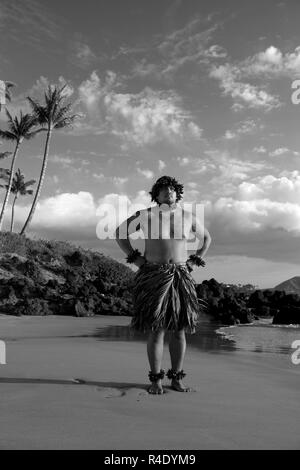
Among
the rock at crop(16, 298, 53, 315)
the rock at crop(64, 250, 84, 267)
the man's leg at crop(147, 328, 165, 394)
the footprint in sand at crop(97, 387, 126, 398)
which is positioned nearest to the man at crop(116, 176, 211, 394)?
the man's leg at crop(147, 328, 165, 394)

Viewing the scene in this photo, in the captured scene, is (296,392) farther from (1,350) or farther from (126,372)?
(1,350)

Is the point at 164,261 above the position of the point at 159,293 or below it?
above

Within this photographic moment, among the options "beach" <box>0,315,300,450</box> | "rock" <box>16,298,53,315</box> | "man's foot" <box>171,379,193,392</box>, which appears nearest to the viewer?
"beach" <box>0,315,300,450</box>

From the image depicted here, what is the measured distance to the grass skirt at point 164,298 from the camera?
3.81 metres

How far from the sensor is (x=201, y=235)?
412 centimetres

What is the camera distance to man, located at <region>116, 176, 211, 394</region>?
3812 mm

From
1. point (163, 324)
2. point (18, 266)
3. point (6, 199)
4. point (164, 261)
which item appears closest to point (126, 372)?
point (163, 324)

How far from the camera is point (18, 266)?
19.6m

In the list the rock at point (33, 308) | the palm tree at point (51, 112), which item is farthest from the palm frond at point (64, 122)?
the rock at point (33, 308)

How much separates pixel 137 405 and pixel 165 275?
46.6 inches

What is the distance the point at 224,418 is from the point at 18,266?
17961 mm

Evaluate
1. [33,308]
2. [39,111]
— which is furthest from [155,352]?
[39,111]

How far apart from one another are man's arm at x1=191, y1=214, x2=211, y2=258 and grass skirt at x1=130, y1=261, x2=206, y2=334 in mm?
222

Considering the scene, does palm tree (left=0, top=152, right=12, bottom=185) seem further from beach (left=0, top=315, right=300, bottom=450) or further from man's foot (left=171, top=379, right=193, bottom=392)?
man's foot (left=171, top=379, right=193, bottom=392)
